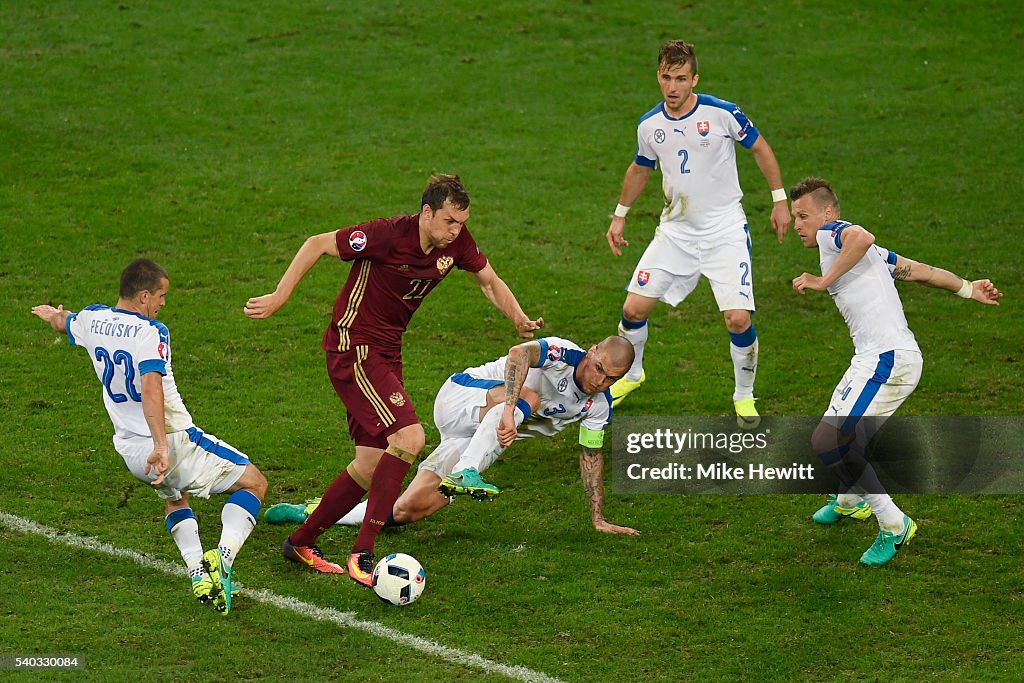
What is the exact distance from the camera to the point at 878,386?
757cm

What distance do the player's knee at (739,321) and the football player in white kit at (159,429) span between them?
3894 millimetres

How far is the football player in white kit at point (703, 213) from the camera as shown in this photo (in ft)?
30.8

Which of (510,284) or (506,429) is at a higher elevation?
(510,284)

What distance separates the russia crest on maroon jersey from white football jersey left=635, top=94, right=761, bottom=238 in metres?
3.00

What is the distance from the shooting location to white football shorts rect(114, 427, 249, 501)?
22.6ft

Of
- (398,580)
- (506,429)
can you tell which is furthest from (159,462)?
(506,429)

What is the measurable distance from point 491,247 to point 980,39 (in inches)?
391

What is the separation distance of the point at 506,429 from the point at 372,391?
83 cm

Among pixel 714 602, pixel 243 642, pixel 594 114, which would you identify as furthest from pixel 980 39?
pixel 243 642

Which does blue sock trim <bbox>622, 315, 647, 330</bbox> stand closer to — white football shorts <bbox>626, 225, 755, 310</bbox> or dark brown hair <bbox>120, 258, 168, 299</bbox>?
white football shorts <bbox>626, 225, 755, 310</bbox>

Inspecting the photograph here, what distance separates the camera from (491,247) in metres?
13.0

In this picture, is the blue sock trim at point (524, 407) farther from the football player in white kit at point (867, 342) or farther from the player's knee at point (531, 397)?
the football player in white kit at point (867, 342)

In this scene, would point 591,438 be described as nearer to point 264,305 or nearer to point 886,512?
point 886,512

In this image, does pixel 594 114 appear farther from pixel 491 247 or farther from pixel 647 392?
pixel 647 392
